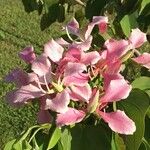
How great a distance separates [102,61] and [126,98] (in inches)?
3.1

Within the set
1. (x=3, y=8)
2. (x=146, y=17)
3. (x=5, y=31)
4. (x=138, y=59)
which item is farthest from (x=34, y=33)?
(x=138, y=59)

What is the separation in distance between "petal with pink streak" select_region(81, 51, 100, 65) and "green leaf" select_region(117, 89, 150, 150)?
90 millimetres

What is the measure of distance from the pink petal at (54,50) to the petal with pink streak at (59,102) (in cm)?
9

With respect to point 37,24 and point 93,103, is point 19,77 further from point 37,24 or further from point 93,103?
point 37,24

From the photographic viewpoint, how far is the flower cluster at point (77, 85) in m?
0.89

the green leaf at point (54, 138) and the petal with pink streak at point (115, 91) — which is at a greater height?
the petal with pink streak at point (115, 91)

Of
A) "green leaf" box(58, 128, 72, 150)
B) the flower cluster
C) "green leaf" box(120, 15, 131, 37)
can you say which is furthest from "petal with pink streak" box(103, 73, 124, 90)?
"green leaf" box(120, 15, 131, 37)

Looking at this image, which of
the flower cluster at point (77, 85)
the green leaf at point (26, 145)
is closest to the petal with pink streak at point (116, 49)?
the flower cluster at point (77, 85)

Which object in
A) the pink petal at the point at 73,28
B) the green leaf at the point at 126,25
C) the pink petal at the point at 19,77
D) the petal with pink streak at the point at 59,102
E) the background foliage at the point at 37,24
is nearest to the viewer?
the petal with pink streak at the point at 59,102

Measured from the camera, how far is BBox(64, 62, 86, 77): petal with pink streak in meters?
0.91

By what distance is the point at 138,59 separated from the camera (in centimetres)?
106

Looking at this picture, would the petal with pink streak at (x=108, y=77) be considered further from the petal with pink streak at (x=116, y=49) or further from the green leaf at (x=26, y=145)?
the green leaf at (x=26, y=145)

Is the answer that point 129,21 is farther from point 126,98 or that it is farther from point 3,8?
point 3,8

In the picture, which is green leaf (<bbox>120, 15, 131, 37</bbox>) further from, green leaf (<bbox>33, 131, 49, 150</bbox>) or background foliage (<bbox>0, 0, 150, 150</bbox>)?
green leaf (<bbox>33, 131, 49, 150</bbox>)
